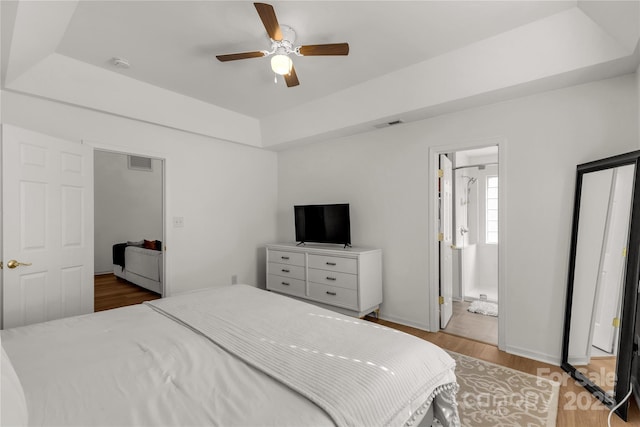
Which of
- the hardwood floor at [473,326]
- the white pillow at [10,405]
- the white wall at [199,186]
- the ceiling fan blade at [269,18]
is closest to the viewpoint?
the white pillow at [10,405]


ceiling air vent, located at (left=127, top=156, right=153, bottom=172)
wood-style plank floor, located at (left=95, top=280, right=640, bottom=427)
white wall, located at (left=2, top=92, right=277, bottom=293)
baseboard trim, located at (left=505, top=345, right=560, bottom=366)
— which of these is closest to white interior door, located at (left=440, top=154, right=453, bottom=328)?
wood-style plank floor, located at (left=95, top=280, right=640, bottom=427)

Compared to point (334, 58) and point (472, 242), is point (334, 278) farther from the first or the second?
point (472, 242)

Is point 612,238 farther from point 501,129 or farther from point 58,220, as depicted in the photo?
point 58,220

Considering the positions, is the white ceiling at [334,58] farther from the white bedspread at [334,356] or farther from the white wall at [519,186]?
the white bedspread at [334,356]

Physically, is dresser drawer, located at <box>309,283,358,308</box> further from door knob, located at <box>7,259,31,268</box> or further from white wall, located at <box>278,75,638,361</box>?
door knob, located at <box>7,259,31,268</box>

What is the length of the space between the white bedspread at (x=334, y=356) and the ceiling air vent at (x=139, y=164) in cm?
548

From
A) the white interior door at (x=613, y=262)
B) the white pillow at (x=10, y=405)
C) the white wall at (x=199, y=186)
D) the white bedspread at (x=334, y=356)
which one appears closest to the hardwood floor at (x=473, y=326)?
the white interior door at (x=613, y=262)

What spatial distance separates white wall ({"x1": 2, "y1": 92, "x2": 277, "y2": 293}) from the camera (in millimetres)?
2925

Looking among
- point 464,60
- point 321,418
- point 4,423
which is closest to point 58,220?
point 4,423

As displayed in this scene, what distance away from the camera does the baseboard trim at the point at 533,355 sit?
260cm

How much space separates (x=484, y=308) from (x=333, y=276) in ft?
7.05

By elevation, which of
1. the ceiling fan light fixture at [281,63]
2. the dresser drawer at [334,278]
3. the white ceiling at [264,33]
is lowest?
the dresser drawer at [334,278]

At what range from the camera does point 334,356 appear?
4.46 feet

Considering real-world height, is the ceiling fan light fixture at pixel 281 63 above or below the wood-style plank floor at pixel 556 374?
above
